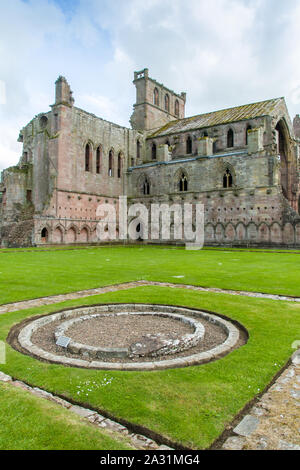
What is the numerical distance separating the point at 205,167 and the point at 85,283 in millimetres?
27237

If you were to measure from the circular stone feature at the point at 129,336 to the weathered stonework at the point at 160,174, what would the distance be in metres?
24.9

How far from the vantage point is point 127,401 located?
3.72 metres

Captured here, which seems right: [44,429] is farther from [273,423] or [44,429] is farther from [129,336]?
[129,336]

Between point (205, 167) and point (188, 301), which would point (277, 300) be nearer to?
point (188, 301)

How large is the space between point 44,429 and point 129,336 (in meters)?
2.90

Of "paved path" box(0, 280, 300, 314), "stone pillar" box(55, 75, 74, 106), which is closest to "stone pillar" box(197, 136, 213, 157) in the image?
"stone pillar" box(55, 75, 74, 106)

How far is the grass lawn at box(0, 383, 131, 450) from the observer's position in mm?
2986

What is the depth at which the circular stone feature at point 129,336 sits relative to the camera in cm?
501

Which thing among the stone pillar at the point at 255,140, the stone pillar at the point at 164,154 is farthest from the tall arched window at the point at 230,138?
the stone pillar at the point at 164,154

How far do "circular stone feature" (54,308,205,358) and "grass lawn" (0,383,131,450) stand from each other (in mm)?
1559

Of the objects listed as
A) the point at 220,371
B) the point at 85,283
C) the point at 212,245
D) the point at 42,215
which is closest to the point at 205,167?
the point at 212,245

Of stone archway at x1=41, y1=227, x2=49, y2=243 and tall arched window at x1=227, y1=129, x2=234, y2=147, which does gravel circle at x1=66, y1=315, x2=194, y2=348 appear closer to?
stone archway at x1=41, y1=227, x2=49, y2=243
